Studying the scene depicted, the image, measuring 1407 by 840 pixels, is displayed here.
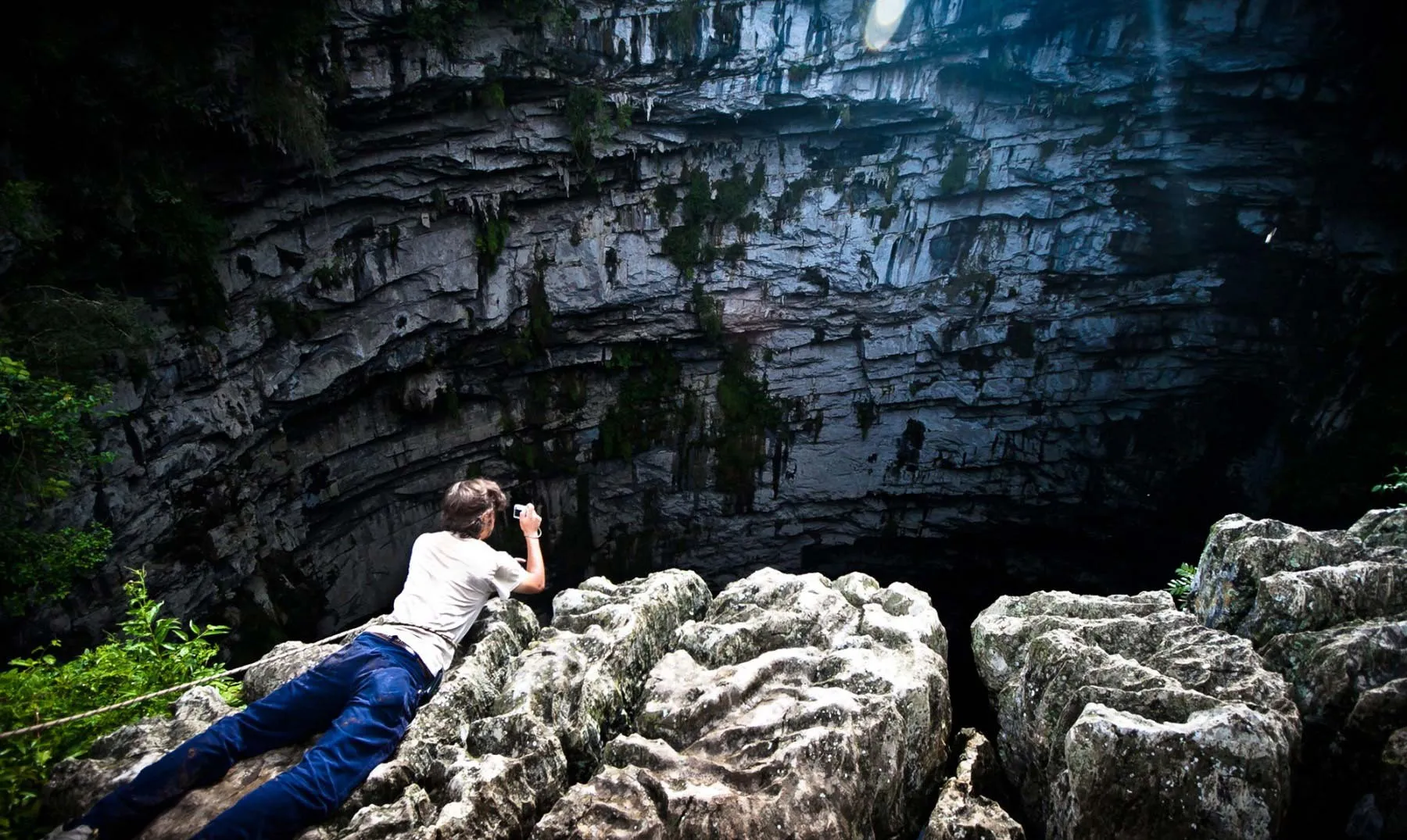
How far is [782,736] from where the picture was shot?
303cm

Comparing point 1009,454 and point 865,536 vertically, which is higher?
point 1009,454

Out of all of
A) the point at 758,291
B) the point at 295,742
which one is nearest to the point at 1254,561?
the point at 295,742

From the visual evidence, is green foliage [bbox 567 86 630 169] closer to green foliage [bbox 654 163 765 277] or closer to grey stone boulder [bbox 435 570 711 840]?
green foliage [bbox 654 163 765 277]

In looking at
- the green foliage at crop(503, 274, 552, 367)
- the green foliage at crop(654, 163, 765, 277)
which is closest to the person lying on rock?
the green foliage at crop(503, 274, 552, 367)

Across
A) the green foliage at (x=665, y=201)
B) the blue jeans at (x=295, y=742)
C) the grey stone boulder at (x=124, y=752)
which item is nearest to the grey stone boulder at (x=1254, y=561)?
the blue jeans at (x=295, y=742)

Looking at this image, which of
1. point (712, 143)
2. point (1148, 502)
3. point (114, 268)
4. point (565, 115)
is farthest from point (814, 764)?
point (1148, 502)

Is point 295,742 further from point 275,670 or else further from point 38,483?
point 38,483

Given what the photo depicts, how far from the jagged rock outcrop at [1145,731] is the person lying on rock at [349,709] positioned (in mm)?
2777

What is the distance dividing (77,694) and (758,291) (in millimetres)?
14377

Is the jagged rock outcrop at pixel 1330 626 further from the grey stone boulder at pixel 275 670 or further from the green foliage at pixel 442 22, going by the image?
the green foliage at pixel 442 22

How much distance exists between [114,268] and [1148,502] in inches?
863

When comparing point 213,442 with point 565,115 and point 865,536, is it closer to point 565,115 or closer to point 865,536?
point 565,115

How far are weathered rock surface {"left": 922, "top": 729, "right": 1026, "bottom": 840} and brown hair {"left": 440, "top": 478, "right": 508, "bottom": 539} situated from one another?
2.66 m

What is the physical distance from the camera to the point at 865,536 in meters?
18.7
